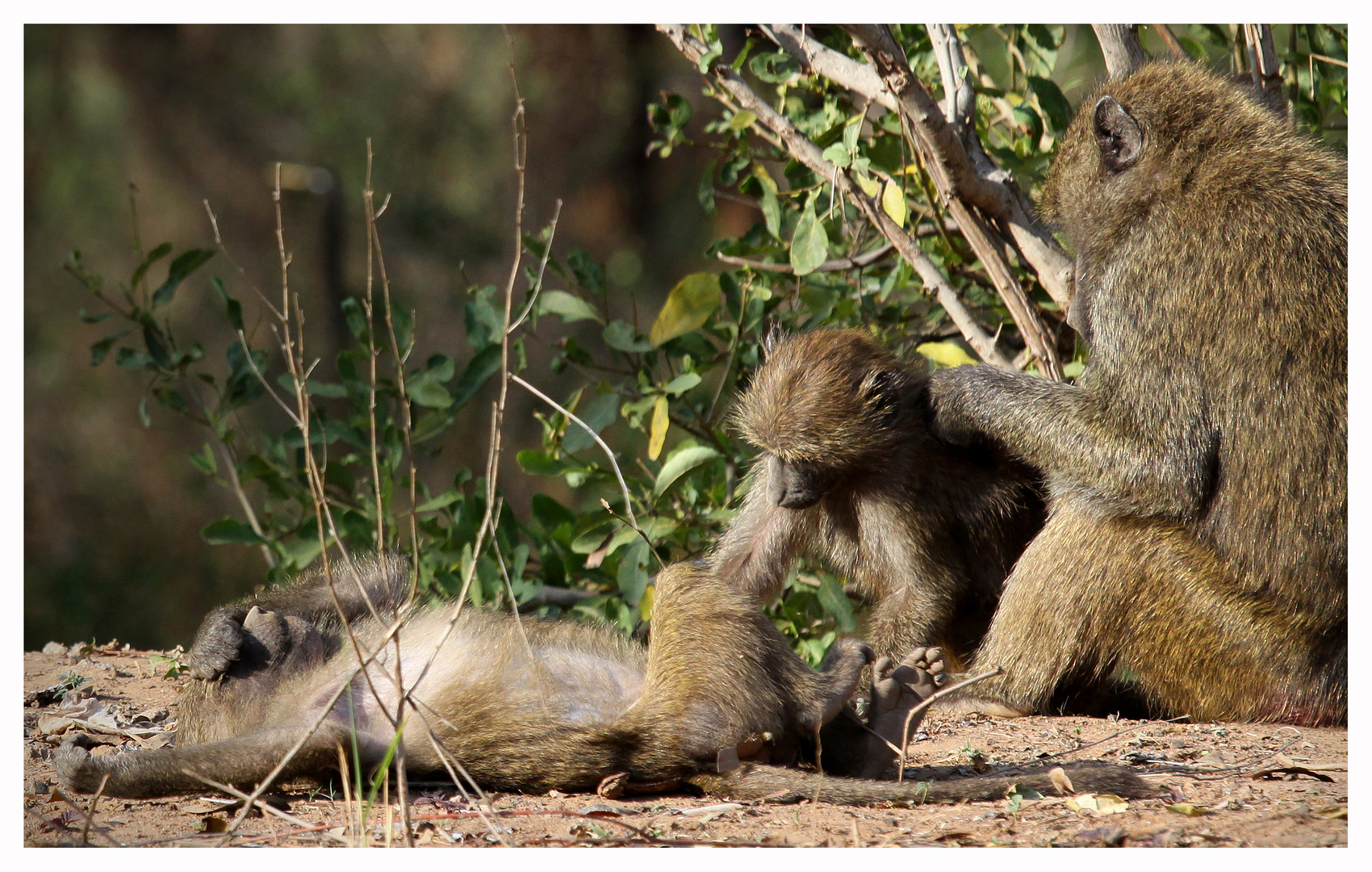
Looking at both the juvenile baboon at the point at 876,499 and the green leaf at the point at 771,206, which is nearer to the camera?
the juvenile baboon at the point at 876,499

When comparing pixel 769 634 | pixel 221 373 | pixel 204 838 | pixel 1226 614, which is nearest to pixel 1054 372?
pixel 1226 614

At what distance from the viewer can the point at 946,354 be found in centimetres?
418

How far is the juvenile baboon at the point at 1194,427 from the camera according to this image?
3109 mm

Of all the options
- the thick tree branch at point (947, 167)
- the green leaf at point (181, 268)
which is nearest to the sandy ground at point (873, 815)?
the thick tree branch at point (947, 167)

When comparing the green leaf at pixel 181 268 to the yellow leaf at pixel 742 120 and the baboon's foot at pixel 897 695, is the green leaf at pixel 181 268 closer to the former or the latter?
the yellow leaf at pixel 742 120

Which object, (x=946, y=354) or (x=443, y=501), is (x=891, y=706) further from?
(x=443, y=501)

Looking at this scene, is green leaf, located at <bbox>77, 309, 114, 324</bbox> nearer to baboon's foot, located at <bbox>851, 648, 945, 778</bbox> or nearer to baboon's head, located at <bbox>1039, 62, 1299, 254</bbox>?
baboon's foot, located at <bbox>851, 648, 945, 778</bbox>

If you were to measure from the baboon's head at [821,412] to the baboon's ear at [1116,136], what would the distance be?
2.89 feet

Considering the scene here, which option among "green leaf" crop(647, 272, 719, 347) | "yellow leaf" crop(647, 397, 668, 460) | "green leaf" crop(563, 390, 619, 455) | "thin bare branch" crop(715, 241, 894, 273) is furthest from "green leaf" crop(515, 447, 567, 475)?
"thin bare branch" crop(715, 241, 894, 273)

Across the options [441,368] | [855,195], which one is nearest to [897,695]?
[855,195]

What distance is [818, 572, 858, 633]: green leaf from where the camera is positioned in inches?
160

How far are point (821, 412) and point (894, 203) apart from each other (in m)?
0.80

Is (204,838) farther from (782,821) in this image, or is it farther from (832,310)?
(832,310)

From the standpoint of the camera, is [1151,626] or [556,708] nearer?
[556,708]
